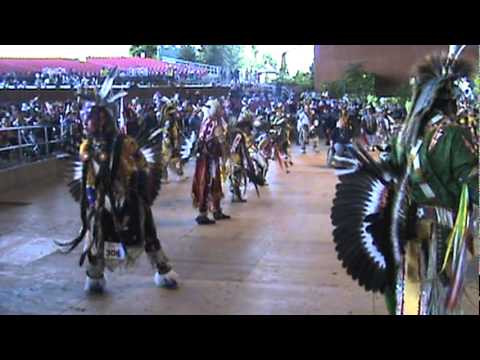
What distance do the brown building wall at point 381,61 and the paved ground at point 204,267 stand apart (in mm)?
1940

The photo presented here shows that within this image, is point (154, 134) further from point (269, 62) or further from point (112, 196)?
point (269, 62)

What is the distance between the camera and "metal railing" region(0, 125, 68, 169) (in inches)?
460

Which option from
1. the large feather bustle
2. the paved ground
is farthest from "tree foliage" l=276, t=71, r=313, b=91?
the large feather bustle

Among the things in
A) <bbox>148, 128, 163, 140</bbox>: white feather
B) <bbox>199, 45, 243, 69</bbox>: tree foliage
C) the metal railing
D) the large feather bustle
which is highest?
<bbox>199, 45, 243, 69</bbox>: tree foliage

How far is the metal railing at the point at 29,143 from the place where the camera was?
38.4 ft

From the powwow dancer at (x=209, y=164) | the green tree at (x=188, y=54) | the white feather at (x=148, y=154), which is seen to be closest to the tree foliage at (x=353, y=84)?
the powwow dancer at (x=209, y=164)

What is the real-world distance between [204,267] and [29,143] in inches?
298

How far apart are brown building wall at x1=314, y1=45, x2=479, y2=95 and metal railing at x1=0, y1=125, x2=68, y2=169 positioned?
494 centimetres

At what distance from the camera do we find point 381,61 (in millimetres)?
10219

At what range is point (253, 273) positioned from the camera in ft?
19.4

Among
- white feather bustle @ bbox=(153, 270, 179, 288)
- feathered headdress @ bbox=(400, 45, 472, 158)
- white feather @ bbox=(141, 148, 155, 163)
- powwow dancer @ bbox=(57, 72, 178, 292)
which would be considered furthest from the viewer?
white feather bustle @ bbox=(153, 270, 179, 288)

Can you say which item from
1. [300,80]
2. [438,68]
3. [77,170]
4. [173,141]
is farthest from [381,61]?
[438,68]

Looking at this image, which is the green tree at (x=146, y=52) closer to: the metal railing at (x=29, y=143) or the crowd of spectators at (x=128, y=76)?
the crowd of spectators at (x=128, y=76)

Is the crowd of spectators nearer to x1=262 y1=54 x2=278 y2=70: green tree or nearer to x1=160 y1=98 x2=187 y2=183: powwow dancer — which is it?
x1=262 y1=54 x2=278 y2=70: green tree
